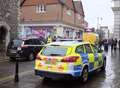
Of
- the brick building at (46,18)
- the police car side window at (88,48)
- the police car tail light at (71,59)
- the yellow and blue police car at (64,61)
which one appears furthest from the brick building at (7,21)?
the brick building at (46,18)

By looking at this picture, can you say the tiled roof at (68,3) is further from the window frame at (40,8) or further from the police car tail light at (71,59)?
the police car tail light at (71,59)

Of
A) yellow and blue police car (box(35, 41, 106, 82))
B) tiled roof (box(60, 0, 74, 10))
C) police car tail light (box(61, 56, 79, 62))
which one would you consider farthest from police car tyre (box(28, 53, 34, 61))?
tiled roof (box(60, 0, 74, 10))

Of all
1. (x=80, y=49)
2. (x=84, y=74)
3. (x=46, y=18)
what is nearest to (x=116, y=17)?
(x=46, y=18)

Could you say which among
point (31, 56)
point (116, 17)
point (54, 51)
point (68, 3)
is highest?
point (68, 3)

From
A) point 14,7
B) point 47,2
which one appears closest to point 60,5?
point 47,2

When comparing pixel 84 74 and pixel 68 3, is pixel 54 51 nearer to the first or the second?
pixel 84 74

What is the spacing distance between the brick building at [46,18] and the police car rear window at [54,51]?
109 feet

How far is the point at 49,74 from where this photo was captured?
11.3m

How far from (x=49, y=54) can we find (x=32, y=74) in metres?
2.75

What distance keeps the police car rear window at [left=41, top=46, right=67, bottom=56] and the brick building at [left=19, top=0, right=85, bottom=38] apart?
109ft

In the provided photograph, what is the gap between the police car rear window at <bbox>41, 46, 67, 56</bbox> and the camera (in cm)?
1152

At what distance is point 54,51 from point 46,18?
3654 cm

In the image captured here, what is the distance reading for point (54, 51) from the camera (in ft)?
38.4

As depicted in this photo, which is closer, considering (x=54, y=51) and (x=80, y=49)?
(x=54, y=51)
